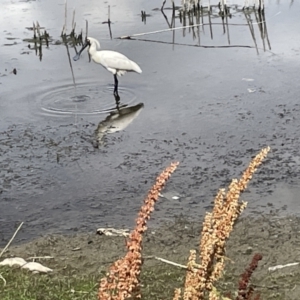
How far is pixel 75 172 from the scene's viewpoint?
21.0 ft

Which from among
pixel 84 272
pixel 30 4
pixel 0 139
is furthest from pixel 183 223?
pixel 30 4

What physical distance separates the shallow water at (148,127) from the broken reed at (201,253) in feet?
13.9

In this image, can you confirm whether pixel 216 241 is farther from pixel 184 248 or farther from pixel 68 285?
pixel 184 248

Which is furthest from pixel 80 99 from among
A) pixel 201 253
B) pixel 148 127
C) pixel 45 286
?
pixel 201 253

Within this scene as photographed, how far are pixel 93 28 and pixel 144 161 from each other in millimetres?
6742

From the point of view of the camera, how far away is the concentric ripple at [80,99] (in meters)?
8.15

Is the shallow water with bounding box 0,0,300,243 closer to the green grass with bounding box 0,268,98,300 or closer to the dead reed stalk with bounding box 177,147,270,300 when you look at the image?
the green grass with bounding box 0,268,98,300

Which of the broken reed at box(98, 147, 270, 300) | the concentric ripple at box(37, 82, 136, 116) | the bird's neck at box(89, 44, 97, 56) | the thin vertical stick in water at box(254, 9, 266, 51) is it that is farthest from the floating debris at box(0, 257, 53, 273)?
the thin vertical stick in water at box(254, 9, 266, 51)

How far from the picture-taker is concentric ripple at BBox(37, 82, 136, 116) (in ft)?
26.7

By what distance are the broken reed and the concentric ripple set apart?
696cm

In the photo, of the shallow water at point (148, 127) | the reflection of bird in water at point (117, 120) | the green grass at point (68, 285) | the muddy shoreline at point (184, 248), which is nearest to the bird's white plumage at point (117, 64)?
the shallow water at point (148, 127)

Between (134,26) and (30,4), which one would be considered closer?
(134,26)

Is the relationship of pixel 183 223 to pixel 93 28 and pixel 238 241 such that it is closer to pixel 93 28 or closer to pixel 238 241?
pixel 238 241

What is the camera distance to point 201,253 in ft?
3.72
